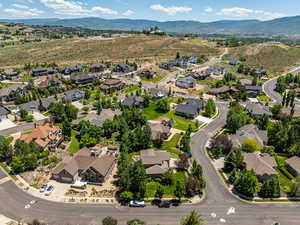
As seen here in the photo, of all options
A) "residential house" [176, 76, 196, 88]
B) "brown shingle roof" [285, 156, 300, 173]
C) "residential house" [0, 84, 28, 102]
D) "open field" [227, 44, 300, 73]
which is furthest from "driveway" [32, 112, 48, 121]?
"open field" [227, 44, 300, 73]

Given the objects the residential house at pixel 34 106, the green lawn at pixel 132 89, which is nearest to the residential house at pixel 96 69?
the green lawn at pixel 132 89

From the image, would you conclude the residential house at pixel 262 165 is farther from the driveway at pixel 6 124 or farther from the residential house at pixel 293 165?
the driveway at pixel 6 124

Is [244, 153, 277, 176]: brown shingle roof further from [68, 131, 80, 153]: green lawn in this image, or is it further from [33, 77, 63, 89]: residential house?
[33, 77, 63, 89]: residential house

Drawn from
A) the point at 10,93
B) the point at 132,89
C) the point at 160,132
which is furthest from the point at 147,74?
the point at 10,93

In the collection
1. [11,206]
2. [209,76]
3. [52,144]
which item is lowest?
[11,206]

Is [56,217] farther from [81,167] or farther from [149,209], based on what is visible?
[149,209]

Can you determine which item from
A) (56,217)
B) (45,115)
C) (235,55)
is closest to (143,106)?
(45,115)
